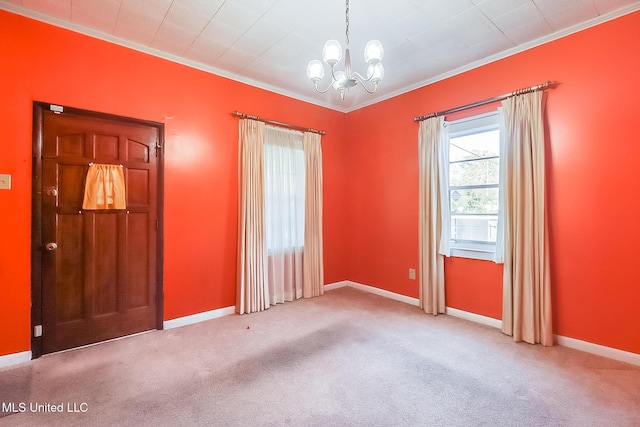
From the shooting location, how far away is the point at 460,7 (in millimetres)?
2404

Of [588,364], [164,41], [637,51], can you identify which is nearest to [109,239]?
[164,41]

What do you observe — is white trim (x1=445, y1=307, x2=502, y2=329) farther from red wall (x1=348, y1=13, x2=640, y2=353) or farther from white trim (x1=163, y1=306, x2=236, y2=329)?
white trim (x1=163, y1=306, x2=236, y2=329)

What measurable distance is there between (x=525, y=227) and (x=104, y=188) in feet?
13.4

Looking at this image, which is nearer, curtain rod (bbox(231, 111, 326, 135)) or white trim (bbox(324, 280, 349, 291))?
curtain rod (bbox(231, 111, 326, 135))

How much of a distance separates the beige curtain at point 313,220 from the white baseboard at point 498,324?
41 centimetres

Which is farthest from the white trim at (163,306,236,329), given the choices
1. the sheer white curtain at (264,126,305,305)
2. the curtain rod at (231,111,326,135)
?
the curtain rod at (231,111,326,135)

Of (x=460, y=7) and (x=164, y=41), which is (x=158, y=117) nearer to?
(x=164, y=41)

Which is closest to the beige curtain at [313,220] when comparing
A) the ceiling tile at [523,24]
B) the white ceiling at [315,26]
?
the white ceiling at [315,26]

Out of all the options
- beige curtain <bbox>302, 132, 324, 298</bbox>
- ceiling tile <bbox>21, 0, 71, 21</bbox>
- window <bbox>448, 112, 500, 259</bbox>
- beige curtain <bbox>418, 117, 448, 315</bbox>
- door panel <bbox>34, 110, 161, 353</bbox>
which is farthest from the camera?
beige curtain <bbox>302, 132, 324, 298</bbox>

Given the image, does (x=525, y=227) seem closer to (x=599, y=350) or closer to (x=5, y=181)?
(x=599, y=350)

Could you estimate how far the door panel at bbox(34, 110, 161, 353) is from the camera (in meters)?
2.59

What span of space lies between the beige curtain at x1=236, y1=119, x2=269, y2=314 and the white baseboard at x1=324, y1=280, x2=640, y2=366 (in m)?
1.35

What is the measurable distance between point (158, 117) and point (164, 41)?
2.44 feet

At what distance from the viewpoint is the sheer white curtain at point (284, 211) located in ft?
13.0
